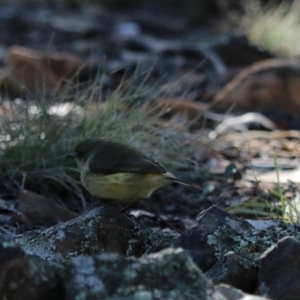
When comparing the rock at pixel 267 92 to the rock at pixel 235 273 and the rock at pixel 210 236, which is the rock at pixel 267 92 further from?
the rock at pixel 235 273

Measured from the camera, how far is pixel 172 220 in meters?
5.67

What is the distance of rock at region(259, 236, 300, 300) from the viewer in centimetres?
322

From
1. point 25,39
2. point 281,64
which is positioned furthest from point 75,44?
point 281,64

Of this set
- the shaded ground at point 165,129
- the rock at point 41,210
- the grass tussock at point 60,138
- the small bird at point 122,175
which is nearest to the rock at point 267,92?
the shaded ground at point 165,129

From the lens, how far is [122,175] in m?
4.33

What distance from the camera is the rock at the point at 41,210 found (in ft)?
17.1

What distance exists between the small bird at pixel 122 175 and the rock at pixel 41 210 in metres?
0.80

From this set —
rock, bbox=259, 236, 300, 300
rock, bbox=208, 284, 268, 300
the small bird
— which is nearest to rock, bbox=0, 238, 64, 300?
rock, bbox=208, 284, 268, 300

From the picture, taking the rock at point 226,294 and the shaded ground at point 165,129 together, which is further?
the shaded ground at point 165,129

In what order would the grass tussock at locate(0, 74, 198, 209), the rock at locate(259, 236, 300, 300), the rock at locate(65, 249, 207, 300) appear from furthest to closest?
1. the grass tussock at locate(0, 74, 198, 209)
2. the rock at locate(259, 236, 300, 300)
3. the rock at locate(65, 249, 207, 300)

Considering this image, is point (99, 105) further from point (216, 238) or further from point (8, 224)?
point (216, 238)

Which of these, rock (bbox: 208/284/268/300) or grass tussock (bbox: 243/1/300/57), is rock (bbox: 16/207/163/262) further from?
grass tussock (bbox: 243/1/300/57)

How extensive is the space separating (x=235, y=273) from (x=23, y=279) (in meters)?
0.94

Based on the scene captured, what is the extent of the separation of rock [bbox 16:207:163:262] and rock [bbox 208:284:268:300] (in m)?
0.93
